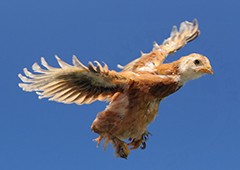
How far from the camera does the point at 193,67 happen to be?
4.86 m

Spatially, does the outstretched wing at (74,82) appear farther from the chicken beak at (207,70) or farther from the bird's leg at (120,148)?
the chicken beak at (207,70)

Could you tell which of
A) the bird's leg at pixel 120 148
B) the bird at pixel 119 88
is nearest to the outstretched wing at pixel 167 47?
the bird at pixel 119 88

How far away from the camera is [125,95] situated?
486cm

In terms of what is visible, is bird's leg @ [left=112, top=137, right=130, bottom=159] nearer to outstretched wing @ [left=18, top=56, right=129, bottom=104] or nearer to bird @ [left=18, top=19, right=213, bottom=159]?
bird @ [left=18, top=19, right=213, bottom=159]

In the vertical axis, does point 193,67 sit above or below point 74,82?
below

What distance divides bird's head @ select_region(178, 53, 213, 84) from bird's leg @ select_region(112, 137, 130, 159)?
0.80 m

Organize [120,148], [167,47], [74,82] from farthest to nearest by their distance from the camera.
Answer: [167,47], [120,148], [74,82]

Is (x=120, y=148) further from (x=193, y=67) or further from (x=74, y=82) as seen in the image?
(x=193, y=67)

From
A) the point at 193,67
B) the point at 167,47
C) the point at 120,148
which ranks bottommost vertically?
the point at 120,148

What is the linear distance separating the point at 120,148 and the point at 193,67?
995mm

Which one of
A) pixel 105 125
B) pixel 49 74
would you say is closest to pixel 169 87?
pixel 105 125

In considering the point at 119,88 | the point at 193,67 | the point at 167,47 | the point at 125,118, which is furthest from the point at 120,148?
the point at 167,47

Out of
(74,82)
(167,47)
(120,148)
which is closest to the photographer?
(74,82)

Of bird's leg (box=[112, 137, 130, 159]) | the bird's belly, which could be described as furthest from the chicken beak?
bird's leg (box=[112, 137, 130, 159])
